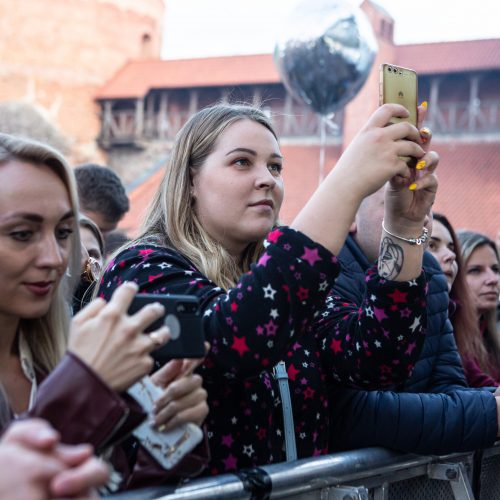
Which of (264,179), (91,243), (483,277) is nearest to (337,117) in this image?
(483,277)

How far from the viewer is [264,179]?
194 cm

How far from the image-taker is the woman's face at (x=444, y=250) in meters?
3.38

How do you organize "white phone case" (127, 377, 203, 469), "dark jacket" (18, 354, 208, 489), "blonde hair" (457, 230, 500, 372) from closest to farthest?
"dark jacket" (18, 354, 208, 489) < "white phone case" (127, 377, 203, 469) < "blonde hair" (457, 230, 500, 372)

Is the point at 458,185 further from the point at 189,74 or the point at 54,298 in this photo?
the point at 54,298

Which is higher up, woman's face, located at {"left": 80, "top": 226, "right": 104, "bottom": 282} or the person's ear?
the person's ear

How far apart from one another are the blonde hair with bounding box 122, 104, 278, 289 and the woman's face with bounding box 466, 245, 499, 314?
2.19 metres

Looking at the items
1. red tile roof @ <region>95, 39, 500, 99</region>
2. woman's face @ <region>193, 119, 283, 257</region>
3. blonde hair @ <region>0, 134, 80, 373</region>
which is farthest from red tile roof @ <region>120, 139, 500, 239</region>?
blonde hair @ <region>0, 134, 80, 373</region>

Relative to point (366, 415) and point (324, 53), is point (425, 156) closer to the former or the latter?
point (366, 415)

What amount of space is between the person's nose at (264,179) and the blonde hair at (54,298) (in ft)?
1.65

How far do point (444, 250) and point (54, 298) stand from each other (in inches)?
86.6

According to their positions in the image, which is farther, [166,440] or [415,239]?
[415,239]

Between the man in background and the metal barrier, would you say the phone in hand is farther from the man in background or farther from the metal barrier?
the man in background

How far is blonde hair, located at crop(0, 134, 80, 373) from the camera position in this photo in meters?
1.51

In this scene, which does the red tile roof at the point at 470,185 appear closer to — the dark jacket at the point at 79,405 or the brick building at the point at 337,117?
the brick building at the point at 337,117
